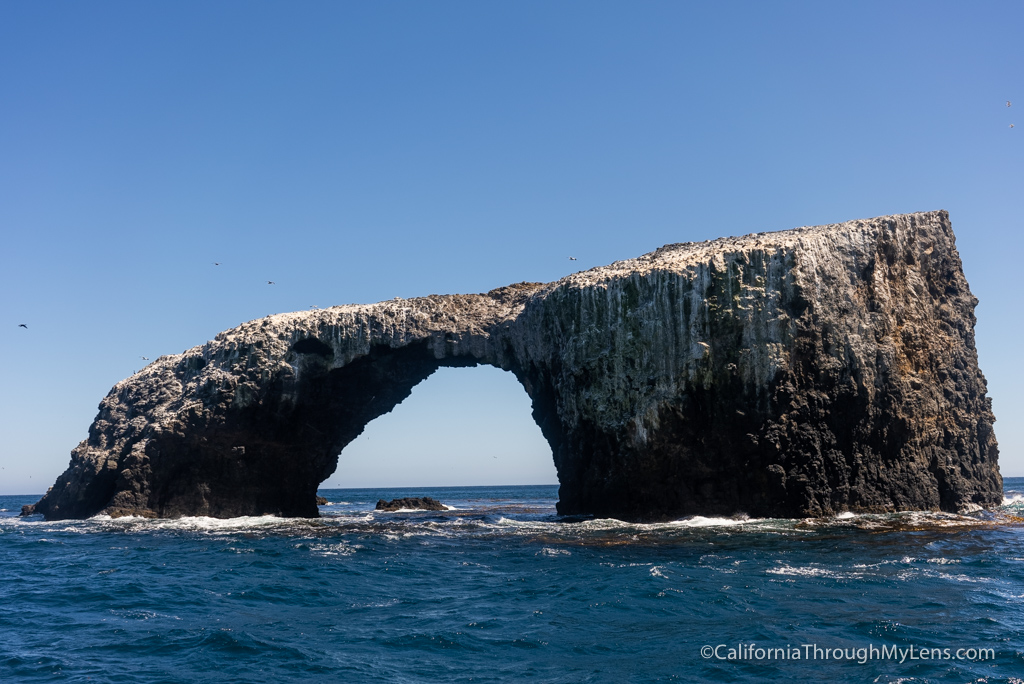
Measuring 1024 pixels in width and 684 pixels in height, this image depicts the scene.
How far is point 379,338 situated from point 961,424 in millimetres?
28082

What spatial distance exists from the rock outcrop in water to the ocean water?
4.62 m

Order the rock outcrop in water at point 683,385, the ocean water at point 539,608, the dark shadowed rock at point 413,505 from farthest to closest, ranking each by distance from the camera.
Answer: the dark shadowed rock at point 413,505
the rock outcrop in water at point 683,385
the ocean water at point 539,608

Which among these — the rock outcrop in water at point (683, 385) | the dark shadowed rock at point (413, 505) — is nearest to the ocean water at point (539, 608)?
the rock outcrop in water at point (683, 385)

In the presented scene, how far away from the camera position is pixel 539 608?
1516cm

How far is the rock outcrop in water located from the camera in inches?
1195

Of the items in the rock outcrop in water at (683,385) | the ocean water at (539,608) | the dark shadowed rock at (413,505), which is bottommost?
the dark shadowed rock at (413,505)

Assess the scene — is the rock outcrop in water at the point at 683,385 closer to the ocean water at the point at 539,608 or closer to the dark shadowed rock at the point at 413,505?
the ocean water at the point at 539,608

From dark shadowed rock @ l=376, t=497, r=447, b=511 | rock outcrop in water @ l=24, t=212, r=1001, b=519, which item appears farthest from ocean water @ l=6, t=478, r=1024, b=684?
dark shadowed rock @ l=376, t=497, r=447, b=511

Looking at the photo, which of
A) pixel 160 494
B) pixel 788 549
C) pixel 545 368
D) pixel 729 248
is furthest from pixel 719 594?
pixel 160 494

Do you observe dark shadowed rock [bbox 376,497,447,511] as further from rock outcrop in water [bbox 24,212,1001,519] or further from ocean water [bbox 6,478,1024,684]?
ocean water [bbox 6,478,1024,684]

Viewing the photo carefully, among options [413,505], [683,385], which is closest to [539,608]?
[683,385]

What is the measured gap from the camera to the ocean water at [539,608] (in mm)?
11102

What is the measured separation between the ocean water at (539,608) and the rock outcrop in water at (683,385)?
462cm

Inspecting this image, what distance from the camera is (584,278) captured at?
117 ft
